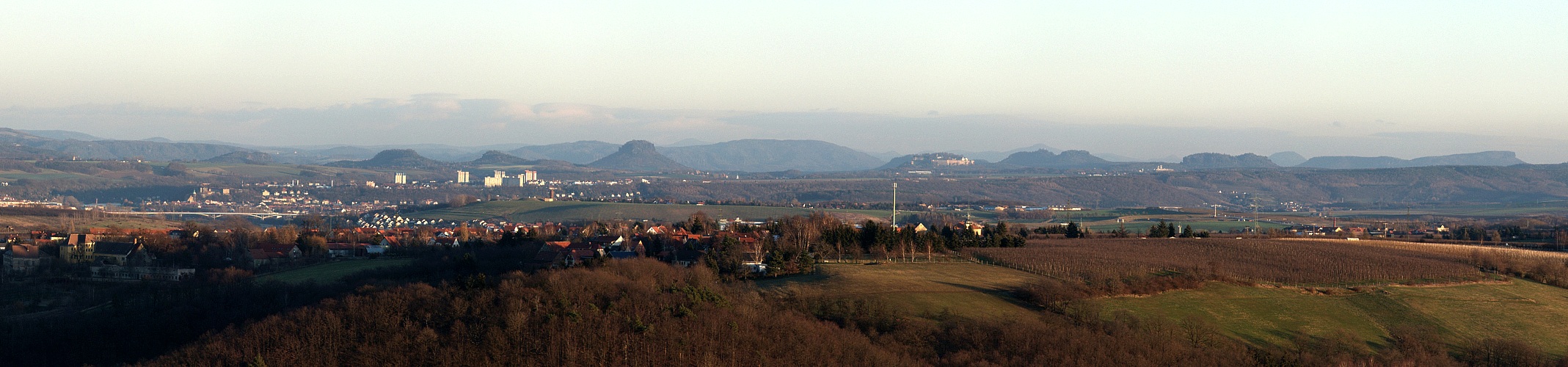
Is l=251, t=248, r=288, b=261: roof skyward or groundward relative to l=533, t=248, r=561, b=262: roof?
groundward

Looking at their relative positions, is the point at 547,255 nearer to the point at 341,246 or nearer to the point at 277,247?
the point at 341,246

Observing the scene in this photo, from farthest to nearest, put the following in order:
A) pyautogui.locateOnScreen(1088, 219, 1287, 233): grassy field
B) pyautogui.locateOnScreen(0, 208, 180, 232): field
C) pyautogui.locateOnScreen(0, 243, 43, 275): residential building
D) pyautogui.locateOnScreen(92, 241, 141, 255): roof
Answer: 1. pyautogui.locateOnScreen(1088, 219, 1287, 233): grassy field
2. pyautogui.locateOnScreen(0, 208, 180, 232): field
3. pyautogui.locateOnScreen(92, 241, 141, 255): roof
4. pyautogui.locateOnScreen(0, 243, 43, 275): residential building

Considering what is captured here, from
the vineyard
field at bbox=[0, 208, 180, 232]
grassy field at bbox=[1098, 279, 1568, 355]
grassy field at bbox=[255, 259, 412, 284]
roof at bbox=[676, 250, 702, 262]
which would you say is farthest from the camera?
field at bbox=[0, 208, 180, 232]

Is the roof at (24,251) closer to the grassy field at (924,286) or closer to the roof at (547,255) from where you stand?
the roof at (547,255)

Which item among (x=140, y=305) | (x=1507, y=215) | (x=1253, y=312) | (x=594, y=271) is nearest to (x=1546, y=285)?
(x=1253, y=312)

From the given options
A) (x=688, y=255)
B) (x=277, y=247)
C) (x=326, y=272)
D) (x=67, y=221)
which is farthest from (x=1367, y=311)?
(x=67, y=221)

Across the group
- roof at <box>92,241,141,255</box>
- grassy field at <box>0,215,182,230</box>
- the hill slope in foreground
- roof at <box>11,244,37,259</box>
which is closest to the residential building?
roof at <box>11,244,37,259</box>

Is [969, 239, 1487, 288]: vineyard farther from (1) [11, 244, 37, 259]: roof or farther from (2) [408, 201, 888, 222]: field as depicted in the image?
(2) [408, 201, 888, 222]: field

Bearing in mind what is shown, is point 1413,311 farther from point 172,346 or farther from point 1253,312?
point 172,346
